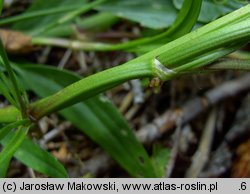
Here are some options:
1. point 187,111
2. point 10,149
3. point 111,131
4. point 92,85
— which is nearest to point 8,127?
point 10,149

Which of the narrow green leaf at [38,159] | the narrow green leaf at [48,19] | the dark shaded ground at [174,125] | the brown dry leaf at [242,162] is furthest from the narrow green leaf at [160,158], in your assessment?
the narrow green leaf at [48,19]

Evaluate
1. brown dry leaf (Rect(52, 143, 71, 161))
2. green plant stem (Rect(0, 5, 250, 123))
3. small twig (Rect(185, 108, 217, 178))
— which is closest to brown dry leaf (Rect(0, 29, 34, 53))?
brown dry leaf (Rect(52, 143, 71, 161))

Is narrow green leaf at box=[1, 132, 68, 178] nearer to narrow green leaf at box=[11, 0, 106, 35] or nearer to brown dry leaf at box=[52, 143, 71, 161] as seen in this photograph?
brown dry leaf at box=[52, 143, 71, 161]

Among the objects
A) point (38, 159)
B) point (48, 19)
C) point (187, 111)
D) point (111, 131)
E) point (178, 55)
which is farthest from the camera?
point (48, 19)

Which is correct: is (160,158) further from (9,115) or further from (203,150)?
(9,115)

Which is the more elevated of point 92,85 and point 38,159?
point 92,85

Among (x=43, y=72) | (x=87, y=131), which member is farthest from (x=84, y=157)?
(x=43, y=72)

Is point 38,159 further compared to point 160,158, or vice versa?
point 160,158
